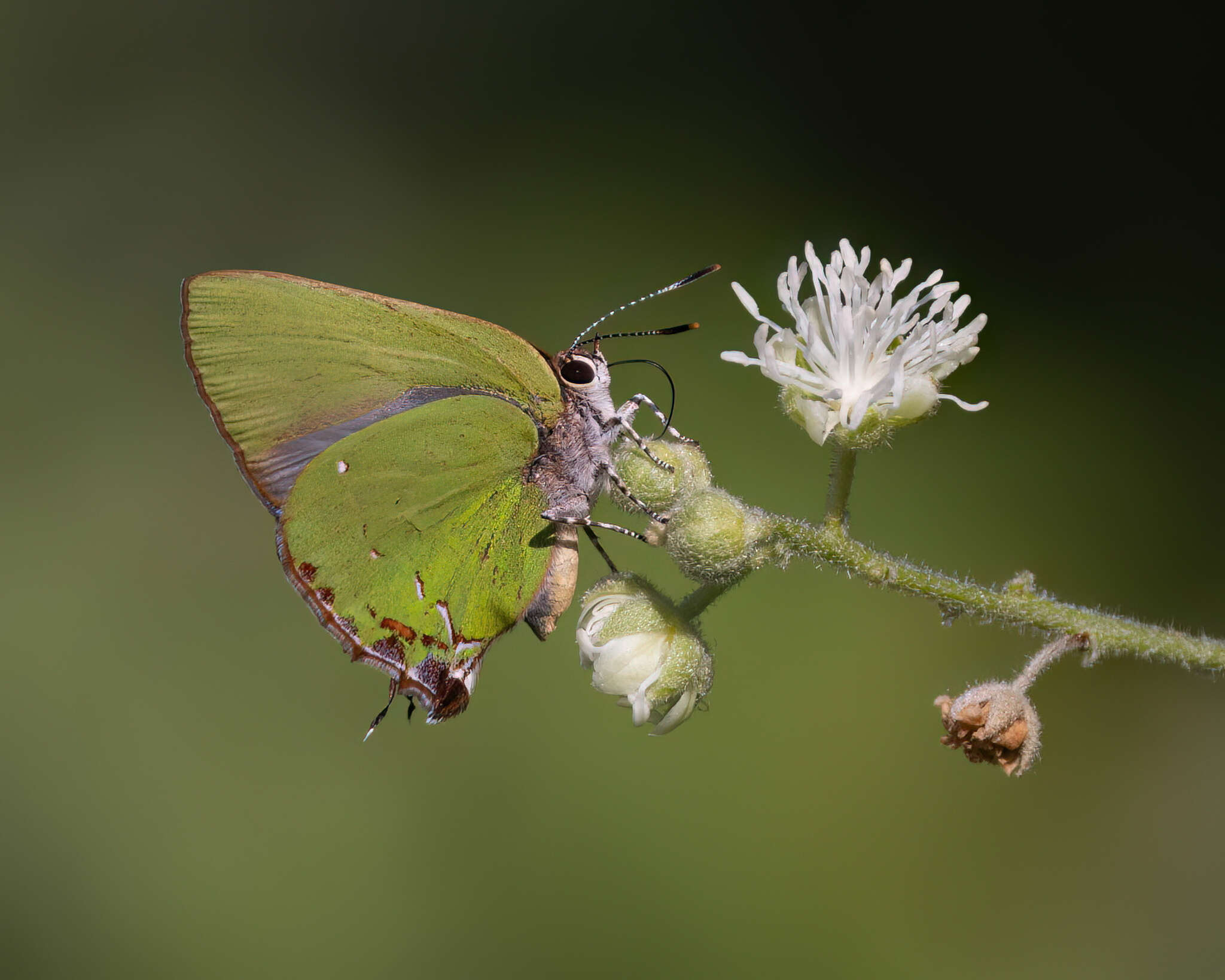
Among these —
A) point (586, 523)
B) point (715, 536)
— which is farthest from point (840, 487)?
point (586, 523)

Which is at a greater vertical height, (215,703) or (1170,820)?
(215,703)

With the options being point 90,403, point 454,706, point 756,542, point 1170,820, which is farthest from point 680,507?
point 90,403

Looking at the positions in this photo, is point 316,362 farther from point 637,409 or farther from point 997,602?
point 997,602

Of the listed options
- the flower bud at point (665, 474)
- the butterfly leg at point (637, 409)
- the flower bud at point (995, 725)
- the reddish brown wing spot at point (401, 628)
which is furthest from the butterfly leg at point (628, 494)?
the flower bud at point (995, 725)

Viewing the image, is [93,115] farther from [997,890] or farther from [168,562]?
[997,890]

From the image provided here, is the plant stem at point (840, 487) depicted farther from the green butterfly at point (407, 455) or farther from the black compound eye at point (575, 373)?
the black compound eye at point (575, 373)

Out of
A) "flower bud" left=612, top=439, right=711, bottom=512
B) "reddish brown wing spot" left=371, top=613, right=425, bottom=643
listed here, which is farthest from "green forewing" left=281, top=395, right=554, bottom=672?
"flower bud" left=612, top=439, right=711, bottom=512
